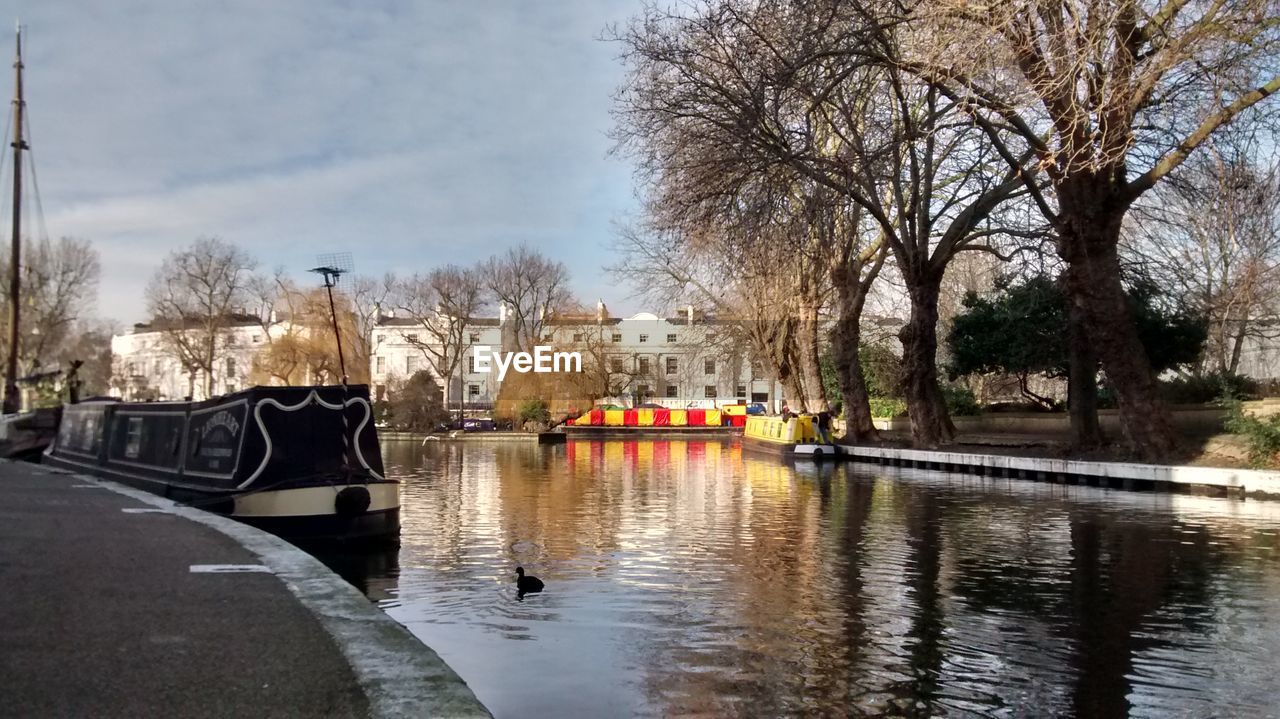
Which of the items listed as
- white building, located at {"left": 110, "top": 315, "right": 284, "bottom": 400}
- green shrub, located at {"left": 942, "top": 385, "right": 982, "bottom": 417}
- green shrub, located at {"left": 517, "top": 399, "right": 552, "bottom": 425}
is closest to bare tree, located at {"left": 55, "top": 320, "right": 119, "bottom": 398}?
white building, located at {"left": 110, "top": 315, "right": 284, "bottom": 400}

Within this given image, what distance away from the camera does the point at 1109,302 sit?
811 inches

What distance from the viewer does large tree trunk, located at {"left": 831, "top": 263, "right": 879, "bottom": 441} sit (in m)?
34.3

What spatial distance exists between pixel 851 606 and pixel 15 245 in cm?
3496

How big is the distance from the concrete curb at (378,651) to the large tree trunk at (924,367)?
23527mm

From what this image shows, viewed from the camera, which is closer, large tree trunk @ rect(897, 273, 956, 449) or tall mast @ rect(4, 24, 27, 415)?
large tree trunk @ rect(897, 273, 956, 449)

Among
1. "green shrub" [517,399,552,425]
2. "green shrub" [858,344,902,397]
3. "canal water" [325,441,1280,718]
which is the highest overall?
"green shrub" [858,344,902,397]

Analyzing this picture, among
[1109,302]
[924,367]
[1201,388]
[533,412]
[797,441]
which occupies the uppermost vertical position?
[1109,302]

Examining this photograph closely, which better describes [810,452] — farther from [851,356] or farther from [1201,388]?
[1201,388]

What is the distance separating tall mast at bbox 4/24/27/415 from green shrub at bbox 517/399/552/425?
2874 centimetres

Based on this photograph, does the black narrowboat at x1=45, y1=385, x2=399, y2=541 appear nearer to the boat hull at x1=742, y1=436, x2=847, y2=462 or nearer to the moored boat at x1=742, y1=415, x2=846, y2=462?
the boat hull at x1=742, y1=436, x2=847, y2=462

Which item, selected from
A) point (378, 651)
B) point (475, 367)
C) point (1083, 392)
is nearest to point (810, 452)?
point (1083, 392)

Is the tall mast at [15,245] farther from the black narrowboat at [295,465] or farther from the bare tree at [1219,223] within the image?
the bare tree at [1219,223]

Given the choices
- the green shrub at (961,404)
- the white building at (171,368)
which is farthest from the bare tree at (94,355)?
the green shrub at (961,404)

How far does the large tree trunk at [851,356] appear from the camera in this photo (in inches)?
1351
